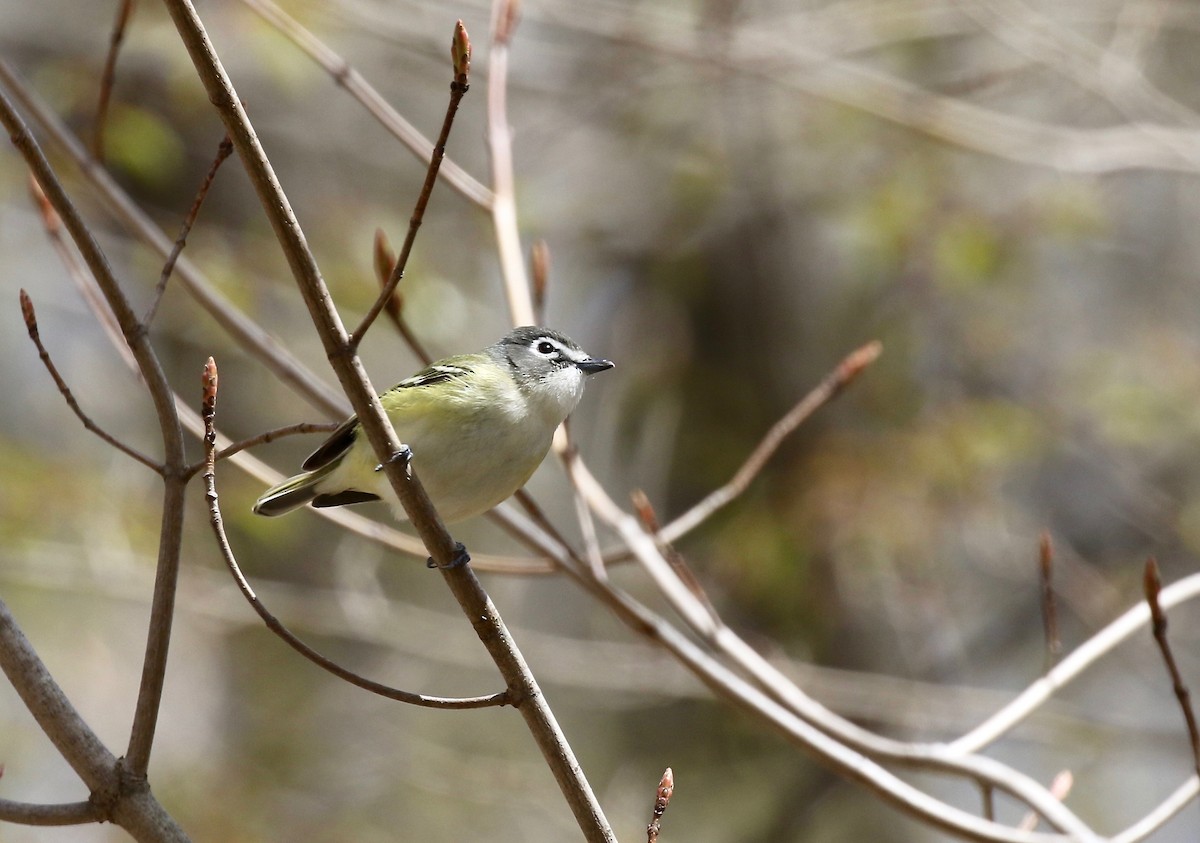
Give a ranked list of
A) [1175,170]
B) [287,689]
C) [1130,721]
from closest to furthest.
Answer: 1. [1175,170]
2. [1130,721]
3. [287,689]

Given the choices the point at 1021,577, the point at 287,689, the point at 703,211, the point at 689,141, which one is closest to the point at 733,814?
the point at 1021,577

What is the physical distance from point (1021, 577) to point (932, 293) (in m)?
2.12

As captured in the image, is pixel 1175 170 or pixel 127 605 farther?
pixel 127 605

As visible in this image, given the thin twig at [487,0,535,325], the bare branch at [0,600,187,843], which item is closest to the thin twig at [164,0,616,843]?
the bare branch at [0,600,187,843]

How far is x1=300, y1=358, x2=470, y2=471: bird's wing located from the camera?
3572mm

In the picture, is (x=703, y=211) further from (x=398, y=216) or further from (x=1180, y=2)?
(x=1180, y=2)

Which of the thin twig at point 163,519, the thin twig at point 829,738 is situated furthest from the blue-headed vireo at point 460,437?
the thin twig at point 163,519

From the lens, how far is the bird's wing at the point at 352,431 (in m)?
3.57

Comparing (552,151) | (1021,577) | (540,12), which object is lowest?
(1021,577)

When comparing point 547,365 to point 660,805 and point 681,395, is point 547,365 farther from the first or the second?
point 681,395

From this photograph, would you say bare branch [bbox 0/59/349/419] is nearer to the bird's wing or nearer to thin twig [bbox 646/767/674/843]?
the bird's wing

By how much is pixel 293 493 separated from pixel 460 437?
2.49 feet

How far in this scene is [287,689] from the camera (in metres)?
8.76

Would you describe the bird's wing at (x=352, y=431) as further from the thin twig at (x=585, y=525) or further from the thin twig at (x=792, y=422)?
the thin twig at (x=792, y=422)
